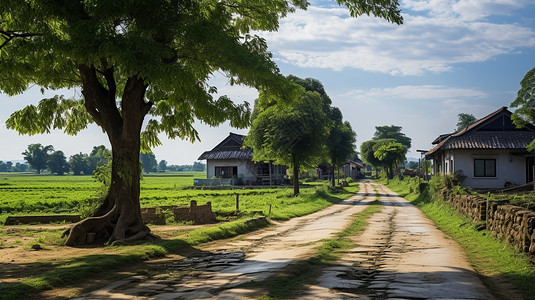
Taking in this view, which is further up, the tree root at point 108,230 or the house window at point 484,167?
the house window at point 484,167

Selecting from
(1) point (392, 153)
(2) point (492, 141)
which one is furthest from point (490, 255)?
(1) point (392, 153)

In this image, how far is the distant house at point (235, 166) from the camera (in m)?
61.7

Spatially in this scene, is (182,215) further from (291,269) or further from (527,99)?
(527,99)

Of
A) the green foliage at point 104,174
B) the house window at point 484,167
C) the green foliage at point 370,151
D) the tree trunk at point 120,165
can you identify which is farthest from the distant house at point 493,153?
the green foliage at point 370,151

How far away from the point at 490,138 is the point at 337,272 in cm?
3263

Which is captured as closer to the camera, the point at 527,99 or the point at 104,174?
the point at 104,174

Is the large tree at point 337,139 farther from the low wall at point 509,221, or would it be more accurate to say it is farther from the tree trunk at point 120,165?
the tree trunk at point 120,165

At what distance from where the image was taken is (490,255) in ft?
42.6

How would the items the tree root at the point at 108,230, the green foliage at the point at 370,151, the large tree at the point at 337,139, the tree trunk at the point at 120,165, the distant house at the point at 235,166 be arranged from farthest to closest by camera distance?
the green foliage at the point at 370,151 < the distant house at the point at 235,166 < the large tree at the point at 337,139 < the tree trunk at the point at 120,165 < the tree root at the point at 108,230

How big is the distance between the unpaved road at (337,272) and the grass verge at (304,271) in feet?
0.73

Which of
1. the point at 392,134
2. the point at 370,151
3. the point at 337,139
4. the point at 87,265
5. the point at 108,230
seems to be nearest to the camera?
the point at 87,265

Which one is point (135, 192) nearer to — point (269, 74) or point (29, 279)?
point (269, 74)

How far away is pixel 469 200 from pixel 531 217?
383 inches

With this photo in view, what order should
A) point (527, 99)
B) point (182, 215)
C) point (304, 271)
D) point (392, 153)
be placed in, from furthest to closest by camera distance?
point (392, 153) → point (527, 99) → point (182, 215) → point (304, 271)
